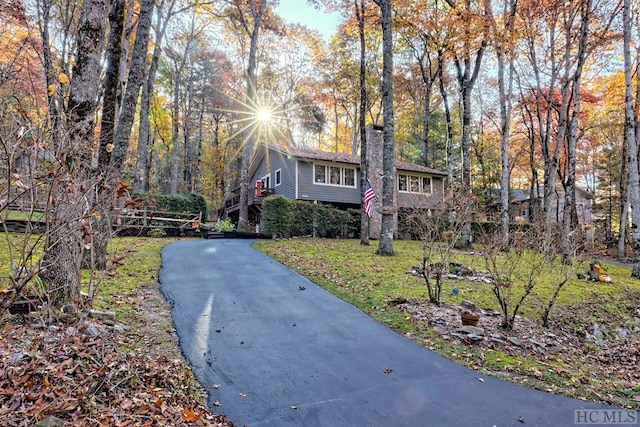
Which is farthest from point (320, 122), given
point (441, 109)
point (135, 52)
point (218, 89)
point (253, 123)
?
point (135, 52)

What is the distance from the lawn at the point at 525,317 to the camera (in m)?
Answer: 4.43

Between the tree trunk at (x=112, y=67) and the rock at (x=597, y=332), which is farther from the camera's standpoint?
the tree trunk at (x=112, y=67)

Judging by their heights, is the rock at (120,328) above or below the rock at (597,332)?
above

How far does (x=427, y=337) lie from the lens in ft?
17.5

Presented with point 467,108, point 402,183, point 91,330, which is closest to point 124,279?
point 91,330

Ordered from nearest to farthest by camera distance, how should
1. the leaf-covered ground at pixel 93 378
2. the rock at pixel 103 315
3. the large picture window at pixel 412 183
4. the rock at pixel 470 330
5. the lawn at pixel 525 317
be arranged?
the leaf-covered ground at pixel 93 378
the lawn at pixel 525 317
the rock at pixel 103 315
the rock at pixel 470 330
the large picture window at pixel 412 183

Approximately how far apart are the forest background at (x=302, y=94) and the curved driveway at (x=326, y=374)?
6.06 ft

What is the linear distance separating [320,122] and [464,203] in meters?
20.6

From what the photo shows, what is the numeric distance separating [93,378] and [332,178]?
1831 cm

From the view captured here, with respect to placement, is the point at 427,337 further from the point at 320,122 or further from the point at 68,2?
the point at 320,122

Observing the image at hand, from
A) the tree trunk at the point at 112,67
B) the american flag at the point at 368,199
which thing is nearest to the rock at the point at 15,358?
the tree trunk at the point at 112,67

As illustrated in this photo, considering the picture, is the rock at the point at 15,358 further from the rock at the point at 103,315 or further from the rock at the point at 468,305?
the rock at the point at 468,305

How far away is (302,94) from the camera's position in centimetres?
2627

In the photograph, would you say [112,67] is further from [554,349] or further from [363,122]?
[363,122]
